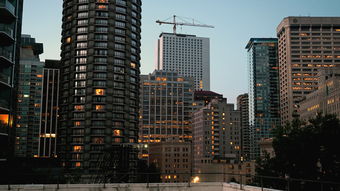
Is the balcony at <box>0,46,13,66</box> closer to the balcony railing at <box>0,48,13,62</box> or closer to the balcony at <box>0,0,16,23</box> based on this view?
the balcony railing at <box>0,48,13,62</box>

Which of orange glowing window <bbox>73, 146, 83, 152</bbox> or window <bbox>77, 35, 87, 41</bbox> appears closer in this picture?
orange glowing window <bbox>73, 146, 83, 152</bbox>

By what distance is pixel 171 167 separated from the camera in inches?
7800

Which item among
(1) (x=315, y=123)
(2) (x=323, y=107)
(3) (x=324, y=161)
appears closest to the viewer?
(3) (x=324, y=161)

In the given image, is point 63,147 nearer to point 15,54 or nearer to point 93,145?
point 93,145

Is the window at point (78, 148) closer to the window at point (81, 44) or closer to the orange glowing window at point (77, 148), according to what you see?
the orange glowing window at point (77, 148)

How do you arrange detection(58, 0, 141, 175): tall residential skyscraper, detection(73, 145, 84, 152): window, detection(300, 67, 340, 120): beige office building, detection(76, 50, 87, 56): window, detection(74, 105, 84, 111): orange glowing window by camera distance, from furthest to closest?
detection(300, 67, 340, 120): beige office building → detection(76, 50, 87, 56): window → detection(74, 105, 84, 111): orange glowing window → detection(58, 0, 141, 175): tall residential skyscraper → detection(73, 145, 84, 152): window

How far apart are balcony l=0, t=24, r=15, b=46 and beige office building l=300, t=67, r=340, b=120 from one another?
393 ft

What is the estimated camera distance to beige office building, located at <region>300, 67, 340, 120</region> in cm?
14548

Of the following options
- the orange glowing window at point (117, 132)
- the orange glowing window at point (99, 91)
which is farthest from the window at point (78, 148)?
the orange glowing window at point (99, 91)

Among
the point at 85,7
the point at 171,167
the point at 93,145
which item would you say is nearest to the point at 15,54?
the point at 93,145

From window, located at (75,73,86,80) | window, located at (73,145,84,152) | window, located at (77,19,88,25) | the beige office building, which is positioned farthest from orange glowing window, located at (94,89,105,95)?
the beige office building

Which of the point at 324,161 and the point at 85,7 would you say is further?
the point at 85,7

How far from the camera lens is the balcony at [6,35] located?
133 ft

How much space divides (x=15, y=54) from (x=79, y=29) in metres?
76.9
